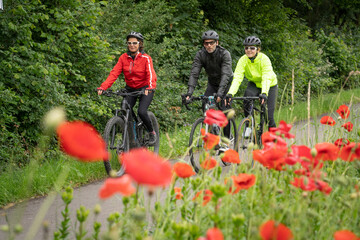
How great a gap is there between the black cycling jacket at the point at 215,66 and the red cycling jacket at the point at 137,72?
0.64m

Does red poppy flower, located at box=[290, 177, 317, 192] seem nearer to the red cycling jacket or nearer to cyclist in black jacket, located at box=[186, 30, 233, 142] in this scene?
cyclist in black jacket, located at box=[186, 30, 233, 142]

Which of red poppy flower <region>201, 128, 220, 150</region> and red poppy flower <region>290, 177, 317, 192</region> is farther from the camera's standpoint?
red poppy flower <region>201, 128, 220, 150</region>

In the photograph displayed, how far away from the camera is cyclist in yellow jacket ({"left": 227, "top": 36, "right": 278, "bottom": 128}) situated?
270 inches

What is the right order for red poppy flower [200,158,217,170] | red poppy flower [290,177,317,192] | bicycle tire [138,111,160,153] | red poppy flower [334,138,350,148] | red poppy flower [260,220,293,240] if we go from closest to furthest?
red poppy flower [260,220,293,240] < red poppy flower [290,177,317,192] < red poppy flower [200,158,217,170] < red poppy flower [334,138,350,148] < bicycle tire [138,111,160,153]

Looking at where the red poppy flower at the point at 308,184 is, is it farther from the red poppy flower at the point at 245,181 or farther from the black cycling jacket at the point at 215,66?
the black cycling jacket at the point at 215,66

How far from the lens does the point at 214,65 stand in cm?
707

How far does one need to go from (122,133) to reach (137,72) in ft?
3.18

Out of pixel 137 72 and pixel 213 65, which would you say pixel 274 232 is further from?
pixel 213 65

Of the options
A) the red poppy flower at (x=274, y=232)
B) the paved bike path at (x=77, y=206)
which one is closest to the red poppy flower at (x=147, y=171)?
the red poppy flower at (x=274, y=232)

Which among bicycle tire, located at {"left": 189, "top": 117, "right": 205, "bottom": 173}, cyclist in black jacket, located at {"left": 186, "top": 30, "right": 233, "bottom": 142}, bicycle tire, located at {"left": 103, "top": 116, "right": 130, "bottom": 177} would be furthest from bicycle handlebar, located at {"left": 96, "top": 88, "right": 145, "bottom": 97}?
bicycle tire, located at {"left": 189, "top": 117, "right": 205, "bottom": 173}

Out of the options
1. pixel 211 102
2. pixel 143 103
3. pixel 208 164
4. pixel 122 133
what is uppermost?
pixel 208 164

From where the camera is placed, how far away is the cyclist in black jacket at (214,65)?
6734mm

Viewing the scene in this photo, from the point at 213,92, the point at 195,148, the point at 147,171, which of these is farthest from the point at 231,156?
the point at 213,92

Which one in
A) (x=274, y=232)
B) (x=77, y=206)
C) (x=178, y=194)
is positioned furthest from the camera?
(x=77, y=206)
